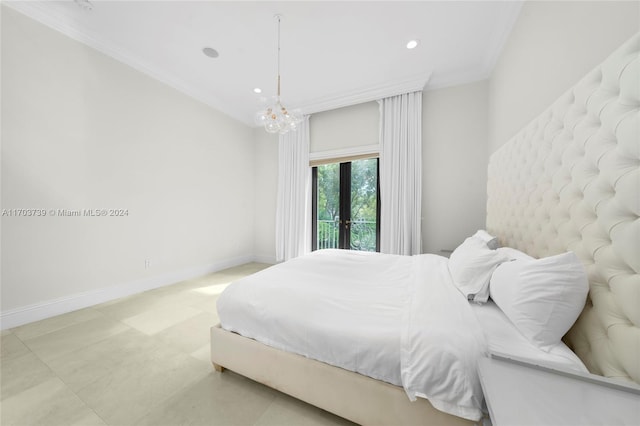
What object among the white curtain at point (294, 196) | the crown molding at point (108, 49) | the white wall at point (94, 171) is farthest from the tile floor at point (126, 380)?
the crown molding at point (108, 49)

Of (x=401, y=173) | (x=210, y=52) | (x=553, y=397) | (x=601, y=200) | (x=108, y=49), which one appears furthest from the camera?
(x=401, y=173)

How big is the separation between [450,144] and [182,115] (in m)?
4.14

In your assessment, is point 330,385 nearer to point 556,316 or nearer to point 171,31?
point 556,316

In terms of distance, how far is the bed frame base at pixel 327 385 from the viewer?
3.19ft

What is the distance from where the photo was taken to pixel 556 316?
0.91 m

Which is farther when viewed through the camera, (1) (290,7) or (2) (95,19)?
(2) (95,19)

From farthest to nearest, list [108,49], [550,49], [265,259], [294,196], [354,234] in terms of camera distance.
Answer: [265,259] < [294,196] < [354,234] < [108,49] < [550,49]

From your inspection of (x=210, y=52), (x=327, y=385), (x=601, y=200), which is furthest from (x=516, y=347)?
(x=210, y=52)

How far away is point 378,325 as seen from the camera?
109 cm

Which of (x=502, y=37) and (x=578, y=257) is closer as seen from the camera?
(x=578, y=257)

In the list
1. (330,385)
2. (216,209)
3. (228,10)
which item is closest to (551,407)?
(330,385)

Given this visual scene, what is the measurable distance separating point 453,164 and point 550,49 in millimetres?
1711

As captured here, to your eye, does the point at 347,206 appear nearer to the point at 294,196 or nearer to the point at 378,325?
the point at 294,196

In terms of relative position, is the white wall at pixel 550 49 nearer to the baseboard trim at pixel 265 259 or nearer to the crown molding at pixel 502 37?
the crown molding at pixel 502 37
